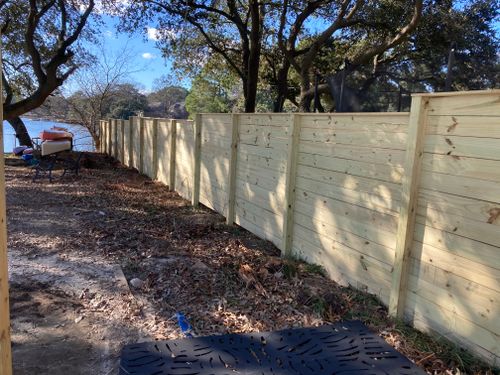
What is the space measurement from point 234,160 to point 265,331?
3322 millimetres

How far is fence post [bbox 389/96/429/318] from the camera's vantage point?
2.96 metres

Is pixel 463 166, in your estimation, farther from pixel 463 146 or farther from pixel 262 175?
pixel 262 175

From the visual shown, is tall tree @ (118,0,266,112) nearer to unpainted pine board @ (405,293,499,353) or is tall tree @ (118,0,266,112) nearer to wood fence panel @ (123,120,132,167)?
wood fence panel @ (123,120,132,167)

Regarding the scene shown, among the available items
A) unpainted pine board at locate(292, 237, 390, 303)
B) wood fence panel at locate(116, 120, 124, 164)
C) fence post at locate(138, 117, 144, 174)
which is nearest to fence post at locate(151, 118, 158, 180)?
fence post at locate(138, 117, 144, 174)

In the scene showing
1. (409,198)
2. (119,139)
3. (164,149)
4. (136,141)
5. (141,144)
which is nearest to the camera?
(409,198)

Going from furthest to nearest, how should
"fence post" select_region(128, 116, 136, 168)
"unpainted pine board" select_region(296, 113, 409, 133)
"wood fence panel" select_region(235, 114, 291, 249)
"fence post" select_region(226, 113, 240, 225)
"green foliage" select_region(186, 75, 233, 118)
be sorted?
1. "green foliage" select_region(186, 75, 233, 118)
2. "fence post" select_region(128, 116, 136, 168)
3. "fence post" select_region(226, 113, 240, 225)
4. "wood fence panel" select_region(235, 114, 291, 249)
5. "unpainted pine board" select_region(296, 113, 409, 133)

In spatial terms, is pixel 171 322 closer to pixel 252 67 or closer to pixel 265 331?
pixel 265 331

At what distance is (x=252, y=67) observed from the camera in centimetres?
1277

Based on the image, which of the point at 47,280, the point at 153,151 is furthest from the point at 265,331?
the point at 153,151

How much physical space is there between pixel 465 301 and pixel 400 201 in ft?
2.75

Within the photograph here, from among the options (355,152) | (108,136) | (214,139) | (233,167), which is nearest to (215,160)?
(214,139)

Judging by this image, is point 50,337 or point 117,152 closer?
point 50,337

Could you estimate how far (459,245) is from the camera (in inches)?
106

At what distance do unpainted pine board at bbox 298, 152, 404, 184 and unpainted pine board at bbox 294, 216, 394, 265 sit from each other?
0.55 m
